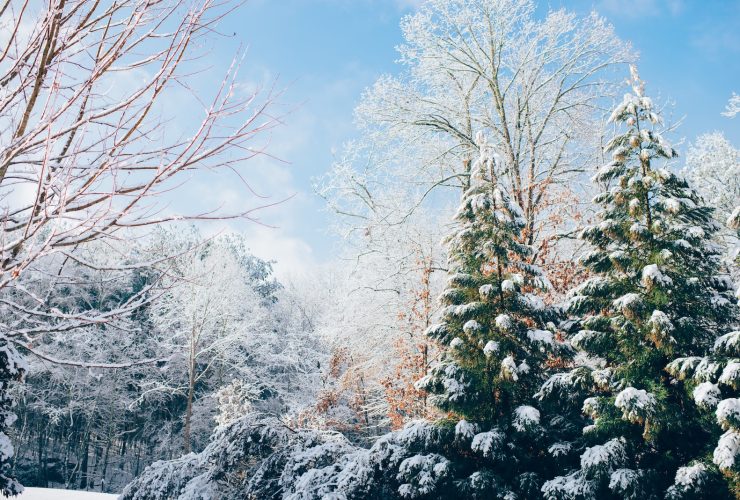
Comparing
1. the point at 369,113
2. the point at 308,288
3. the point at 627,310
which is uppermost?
the point at 308,288

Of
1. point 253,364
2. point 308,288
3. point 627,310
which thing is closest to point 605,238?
point 627,310

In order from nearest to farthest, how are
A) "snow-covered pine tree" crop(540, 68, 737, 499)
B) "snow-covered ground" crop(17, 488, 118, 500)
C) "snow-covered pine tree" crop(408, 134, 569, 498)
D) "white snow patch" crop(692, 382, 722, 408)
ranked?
"white snow patch" crop(692, 382, 722, 408) → "snow-covered pine tree" crop(540, 68, 737, 499) → "snow-covered pine tree" crop(408, 134, 569, 498) → "snow-covered ground" crop(17, 488, 118, 500)

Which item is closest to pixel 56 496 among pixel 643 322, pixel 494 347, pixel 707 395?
pixel 494 347

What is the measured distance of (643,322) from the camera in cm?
727

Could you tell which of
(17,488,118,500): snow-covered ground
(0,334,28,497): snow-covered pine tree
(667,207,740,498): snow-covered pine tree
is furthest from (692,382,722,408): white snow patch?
(17,488,118,500): snow-covered ground

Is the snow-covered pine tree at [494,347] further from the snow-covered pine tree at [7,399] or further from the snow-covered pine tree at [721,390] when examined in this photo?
the snow-covered pine tree at [7,399]

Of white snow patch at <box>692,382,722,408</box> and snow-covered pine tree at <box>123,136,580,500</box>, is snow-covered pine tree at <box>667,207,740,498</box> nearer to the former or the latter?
white snow patch at <box>692,382,722,408</box>

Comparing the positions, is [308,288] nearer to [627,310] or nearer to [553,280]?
[553,280]

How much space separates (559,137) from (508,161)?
1.30 m

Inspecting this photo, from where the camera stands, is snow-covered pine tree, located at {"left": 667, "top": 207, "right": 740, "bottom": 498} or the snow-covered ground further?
the snow-covered ground

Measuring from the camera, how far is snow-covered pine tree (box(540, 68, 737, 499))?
6539 mm

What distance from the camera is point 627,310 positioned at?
7082 millimetres

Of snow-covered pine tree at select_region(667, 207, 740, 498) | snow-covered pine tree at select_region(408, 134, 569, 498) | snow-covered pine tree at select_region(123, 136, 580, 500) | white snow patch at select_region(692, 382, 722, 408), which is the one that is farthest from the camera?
snow-covered pine tree at select_region(408, 134, 569, 498)

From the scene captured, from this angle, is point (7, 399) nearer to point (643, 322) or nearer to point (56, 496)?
point (56, 496)
